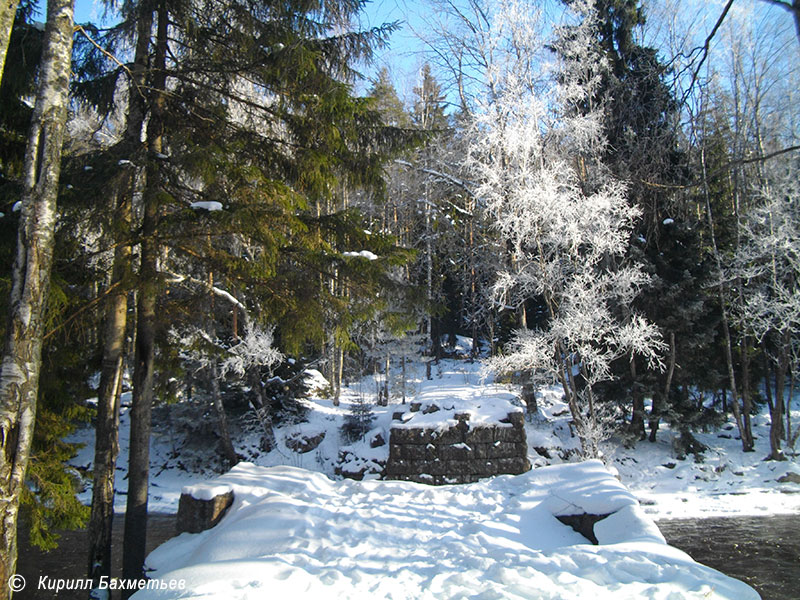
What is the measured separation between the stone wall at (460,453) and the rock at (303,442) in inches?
164

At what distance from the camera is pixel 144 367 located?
5.89 m

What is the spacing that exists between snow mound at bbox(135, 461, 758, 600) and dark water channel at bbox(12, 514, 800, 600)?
7.15ft

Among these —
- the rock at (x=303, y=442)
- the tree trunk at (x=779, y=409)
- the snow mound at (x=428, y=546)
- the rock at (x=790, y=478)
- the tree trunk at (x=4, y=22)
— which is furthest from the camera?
the rock at (x=303, y=442)

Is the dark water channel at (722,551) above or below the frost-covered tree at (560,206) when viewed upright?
below

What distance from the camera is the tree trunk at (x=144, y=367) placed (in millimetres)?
5320

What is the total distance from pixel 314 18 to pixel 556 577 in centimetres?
614

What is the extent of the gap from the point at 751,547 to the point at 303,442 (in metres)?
10.6

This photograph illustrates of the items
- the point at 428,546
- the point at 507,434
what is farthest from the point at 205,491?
the point at 507,434

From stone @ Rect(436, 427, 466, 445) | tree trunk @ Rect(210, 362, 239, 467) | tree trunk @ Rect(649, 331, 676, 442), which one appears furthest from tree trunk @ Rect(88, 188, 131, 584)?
tree trunk @ Rect(649, 331, 676, 442)

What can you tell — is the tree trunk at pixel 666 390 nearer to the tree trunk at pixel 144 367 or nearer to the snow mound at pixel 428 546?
the snow mound at pixel 428 546

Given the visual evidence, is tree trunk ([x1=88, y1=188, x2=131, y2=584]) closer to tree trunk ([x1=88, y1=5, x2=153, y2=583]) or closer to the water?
tree trunk ([x1=88, y1=5, x2=153, y2=583])

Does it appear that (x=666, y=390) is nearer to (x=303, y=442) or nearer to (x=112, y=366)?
(x=303, y=442)

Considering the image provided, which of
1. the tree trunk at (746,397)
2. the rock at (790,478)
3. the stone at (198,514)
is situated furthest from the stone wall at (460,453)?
the tree trunk at (746,397)

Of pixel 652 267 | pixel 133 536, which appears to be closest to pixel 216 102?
pixel 133 536
